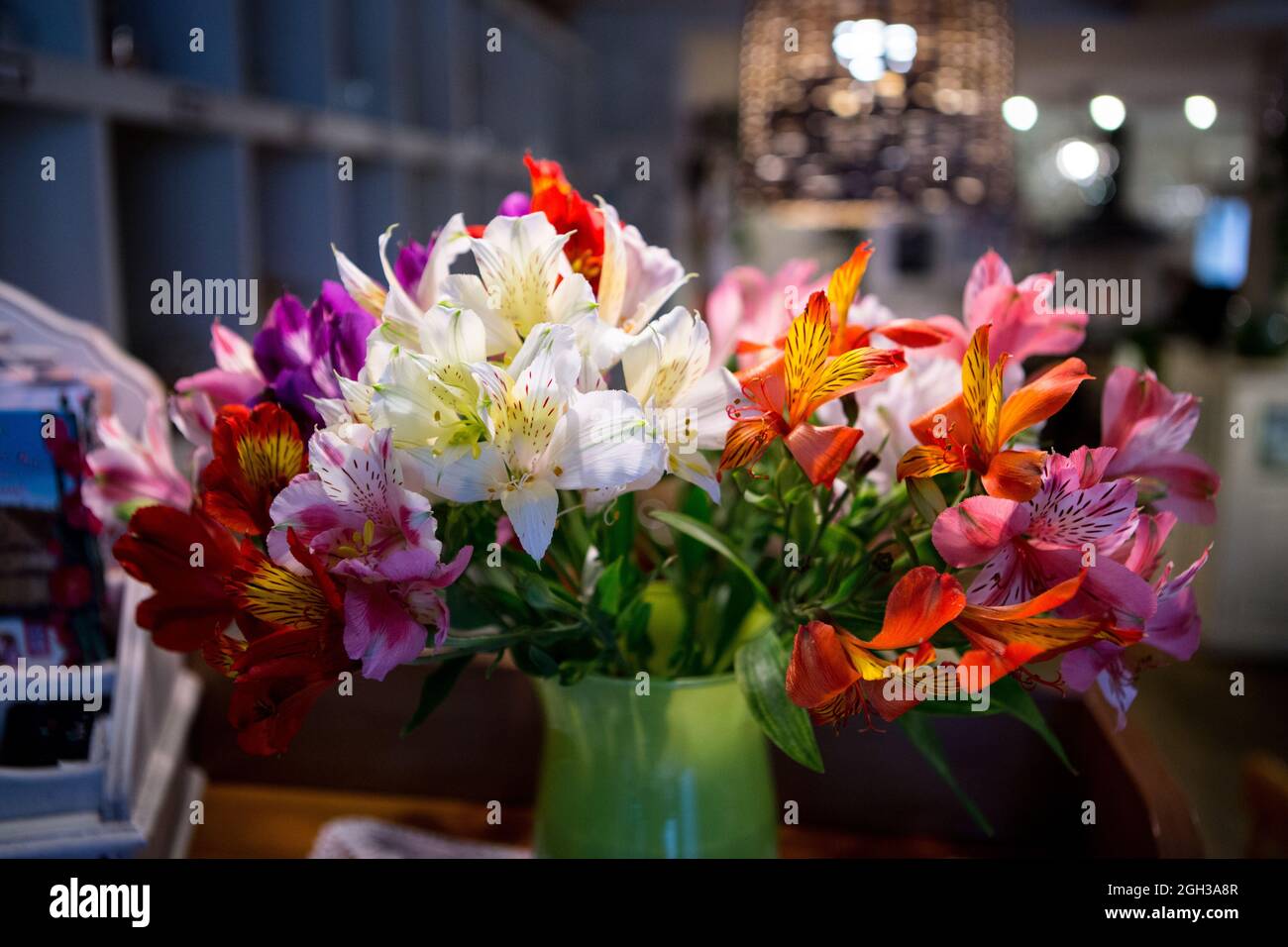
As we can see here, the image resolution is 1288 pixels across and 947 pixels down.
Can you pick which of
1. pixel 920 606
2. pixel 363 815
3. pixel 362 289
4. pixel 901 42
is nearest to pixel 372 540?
pixel 362 289

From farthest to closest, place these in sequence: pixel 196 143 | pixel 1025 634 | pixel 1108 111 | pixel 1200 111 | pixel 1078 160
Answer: pixel 1200 111 < pixel 1108 111 < pixel 1078 160 < pixel 196 143 < pixel 1025 634

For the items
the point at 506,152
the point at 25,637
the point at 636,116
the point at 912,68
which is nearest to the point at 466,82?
the point at 506,152

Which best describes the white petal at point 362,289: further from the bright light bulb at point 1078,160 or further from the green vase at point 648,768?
the bright light bulb at point 1078,160

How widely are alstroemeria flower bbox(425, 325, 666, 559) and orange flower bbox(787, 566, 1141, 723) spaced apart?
121mm

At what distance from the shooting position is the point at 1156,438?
0.57 metres

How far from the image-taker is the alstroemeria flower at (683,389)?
514 millimetres

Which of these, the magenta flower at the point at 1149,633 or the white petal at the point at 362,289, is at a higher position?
the white petal at the point at 362,289

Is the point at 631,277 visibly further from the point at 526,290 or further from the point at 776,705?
the point at 776,705

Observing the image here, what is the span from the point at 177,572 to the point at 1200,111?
37.2 ft

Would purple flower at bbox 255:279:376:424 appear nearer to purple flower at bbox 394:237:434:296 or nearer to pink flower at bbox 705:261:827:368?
purple flower at bbox 394:237:434:296

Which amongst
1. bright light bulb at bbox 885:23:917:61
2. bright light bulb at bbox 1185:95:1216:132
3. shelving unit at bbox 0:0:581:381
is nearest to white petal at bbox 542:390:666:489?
shelving unit at bbox 0:0:581:381

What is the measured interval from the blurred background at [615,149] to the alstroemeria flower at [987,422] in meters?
0.15

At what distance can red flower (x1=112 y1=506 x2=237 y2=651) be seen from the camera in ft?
1.81

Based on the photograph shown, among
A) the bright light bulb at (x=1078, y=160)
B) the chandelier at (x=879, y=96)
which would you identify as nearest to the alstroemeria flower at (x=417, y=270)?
the chandelier at (x=879, y=96)
